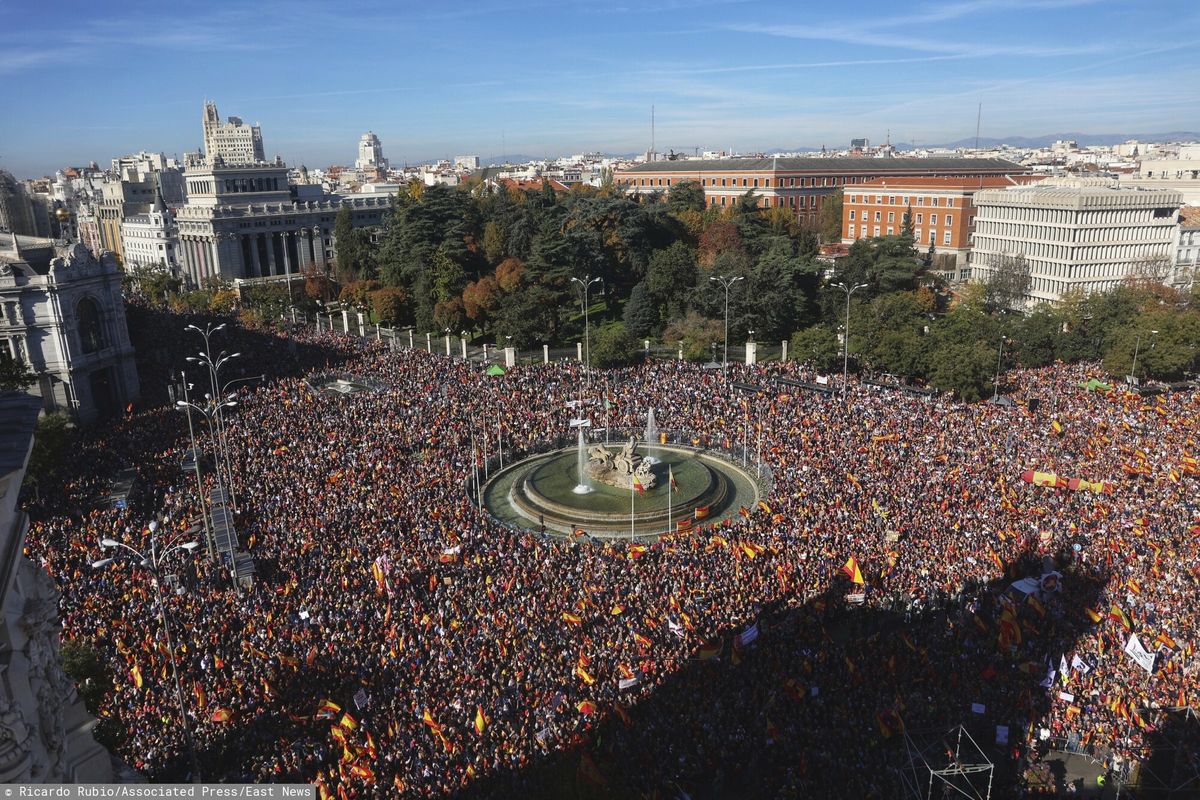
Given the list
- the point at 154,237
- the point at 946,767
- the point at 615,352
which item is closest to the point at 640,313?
the point at 615,352

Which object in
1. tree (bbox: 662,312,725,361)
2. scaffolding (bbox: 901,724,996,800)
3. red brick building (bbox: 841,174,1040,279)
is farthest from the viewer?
red brick building (bbox: 841,174,1040,279)

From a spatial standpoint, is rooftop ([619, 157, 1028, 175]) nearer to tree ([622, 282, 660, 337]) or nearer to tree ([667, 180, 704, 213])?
tree ([667, 180, 704, 213])

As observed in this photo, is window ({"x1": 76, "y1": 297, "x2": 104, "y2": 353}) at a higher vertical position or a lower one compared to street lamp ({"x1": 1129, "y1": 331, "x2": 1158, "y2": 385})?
higher

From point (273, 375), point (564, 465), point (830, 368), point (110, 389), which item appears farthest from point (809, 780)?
point (110, 389)

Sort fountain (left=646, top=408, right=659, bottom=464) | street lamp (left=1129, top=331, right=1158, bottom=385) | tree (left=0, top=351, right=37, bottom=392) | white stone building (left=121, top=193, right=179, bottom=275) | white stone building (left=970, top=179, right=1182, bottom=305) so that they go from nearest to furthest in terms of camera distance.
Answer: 1. fountain (left=646, top=408, right=659, bottom=464)
2. tree (left=0, top=351, right=37, bottom=392)
3. street lamp (left=1129, top=331, right=1158, bottom=385)
4. white stone building (left=970, top=179, right=1182, bottom=305)
5. white stone building (left=121, top=193, right=179, bottom=275)

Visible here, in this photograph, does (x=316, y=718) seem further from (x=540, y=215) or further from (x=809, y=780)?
(x=540, y=215)

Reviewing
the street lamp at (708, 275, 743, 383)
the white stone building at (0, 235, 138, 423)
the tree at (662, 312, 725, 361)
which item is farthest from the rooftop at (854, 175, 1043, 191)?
the white stone building at (0, 235, 138, 423)

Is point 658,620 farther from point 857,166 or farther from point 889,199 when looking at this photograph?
point 857,166
